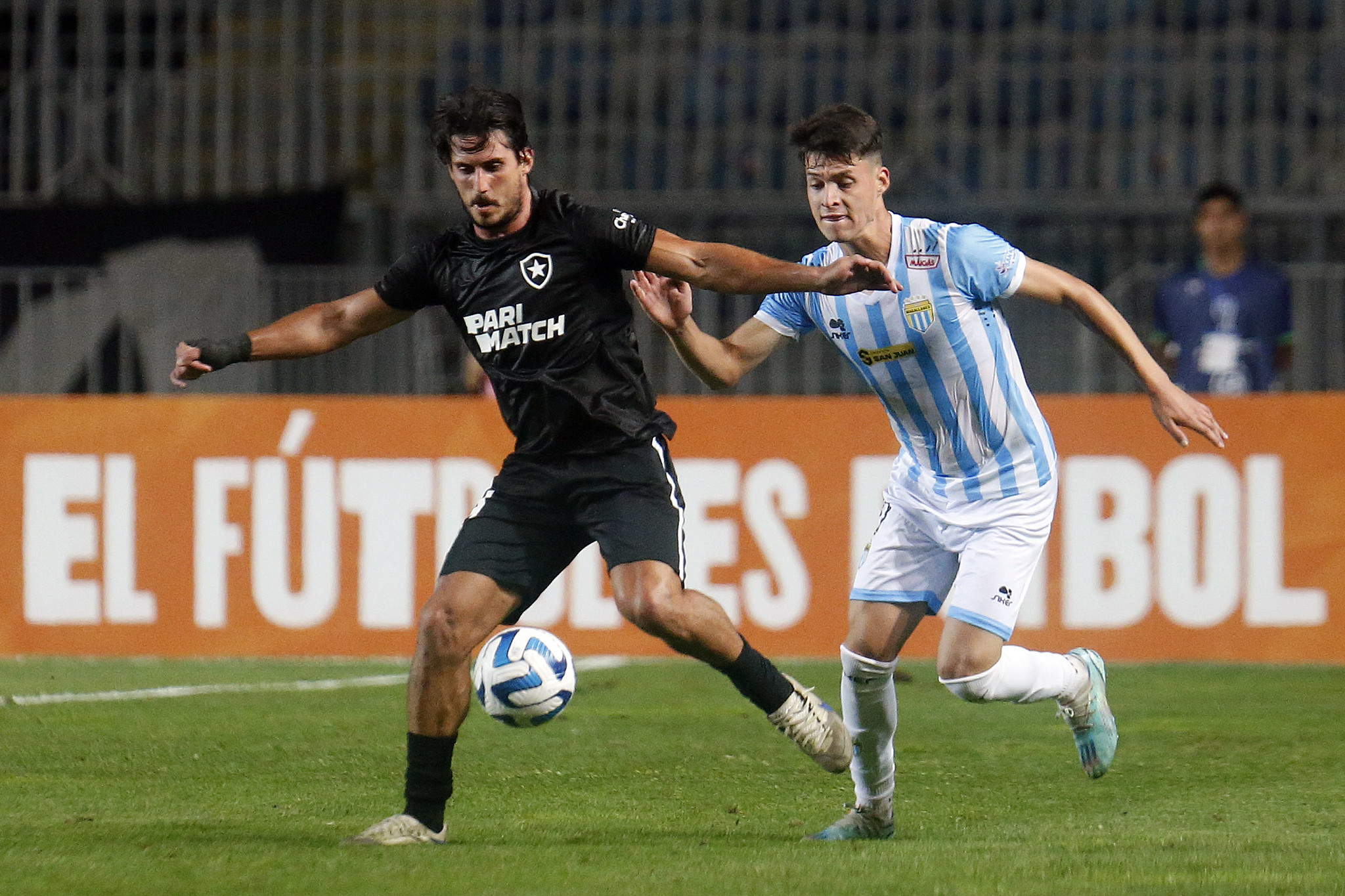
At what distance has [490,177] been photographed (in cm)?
491

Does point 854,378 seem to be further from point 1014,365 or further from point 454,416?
point 1014,365

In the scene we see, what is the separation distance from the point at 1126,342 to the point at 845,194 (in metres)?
0.84

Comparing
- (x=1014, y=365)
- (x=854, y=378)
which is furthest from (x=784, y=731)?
(x=854, y=378)

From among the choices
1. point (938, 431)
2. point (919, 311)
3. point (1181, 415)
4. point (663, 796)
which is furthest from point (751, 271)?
point (663, 796)

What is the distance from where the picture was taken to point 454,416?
9.79 meters

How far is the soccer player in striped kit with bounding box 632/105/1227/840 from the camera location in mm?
5082

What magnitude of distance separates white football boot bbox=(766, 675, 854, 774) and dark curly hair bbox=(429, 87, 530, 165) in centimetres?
163

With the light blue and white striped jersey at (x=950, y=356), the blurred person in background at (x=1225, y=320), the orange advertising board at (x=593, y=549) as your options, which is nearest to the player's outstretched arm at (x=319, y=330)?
the light blue and white striped jersey at (x=950, y=356)

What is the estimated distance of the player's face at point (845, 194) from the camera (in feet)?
16.5

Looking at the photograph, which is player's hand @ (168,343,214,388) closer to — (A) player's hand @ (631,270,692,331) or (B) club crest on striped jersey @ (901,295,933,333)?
(A) player's hand @ (631,270,692,331)

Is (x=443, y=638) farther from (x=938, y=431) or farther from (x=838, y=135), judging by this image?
(x=838, y=135)

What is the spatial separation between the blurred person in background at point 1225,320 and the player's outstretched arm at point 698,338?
5.24m

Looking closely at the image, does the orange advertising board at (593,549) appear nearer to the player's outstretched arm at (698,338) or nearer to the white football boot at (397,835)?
the player's outstretched arm at (698,338)

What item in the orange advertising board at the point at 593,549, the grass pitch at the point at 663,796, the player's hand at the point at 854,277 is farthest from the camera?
the orange advertising board at the point at 593,549
